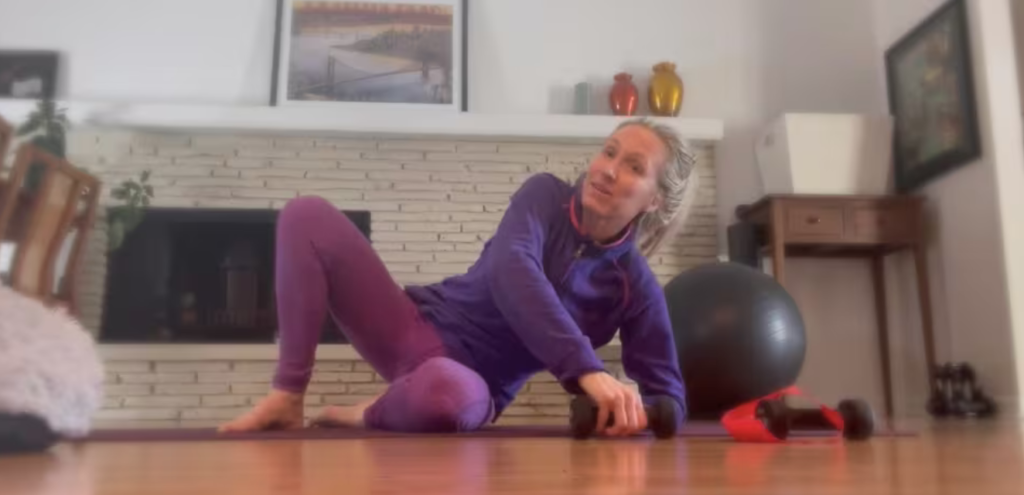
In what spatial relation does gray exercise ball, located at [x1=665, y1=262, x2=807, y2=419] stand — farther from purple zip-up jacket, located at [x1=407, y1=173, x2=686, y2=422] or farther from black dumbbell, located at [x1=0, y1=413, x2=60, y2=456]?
black dumbbell, located at [x1=0, y1=413, x2=60, y2=456]

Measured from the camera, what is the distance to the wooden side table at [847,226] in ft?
10.4

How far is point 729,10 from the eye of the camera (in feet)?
12.7

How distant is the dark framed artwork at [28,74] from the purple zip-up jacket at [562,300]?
2683mm

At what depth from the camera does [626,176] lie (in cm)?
148

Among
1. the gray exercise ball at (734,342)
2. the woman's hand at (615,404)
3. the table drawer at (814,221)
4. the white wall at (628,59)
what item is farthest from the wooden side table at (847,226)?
the woman's hand at (615,404)

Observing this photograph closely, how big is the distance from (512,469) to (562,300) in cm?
78

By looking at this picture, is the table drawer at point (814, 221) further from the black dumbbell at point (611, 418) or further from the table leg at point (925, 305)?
the black dumbbell at point (611, 418)

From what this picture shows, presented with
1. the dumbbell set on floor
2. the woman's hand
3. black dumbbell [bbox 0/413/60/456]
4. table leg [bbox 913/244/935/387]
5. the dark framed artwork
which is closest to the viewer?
black dumbbell [bbox 0/413/60/456]

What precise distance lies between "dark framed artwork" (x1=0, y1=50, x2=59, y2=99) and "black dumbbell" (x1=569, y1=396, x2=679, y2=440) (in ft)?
10.2

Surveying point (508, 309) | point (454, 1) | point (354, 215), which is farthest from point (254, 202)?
point (508, 309)

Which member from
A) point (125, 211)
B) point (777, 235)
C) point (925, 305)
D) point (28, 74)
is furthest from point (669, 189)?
point (28, 74)

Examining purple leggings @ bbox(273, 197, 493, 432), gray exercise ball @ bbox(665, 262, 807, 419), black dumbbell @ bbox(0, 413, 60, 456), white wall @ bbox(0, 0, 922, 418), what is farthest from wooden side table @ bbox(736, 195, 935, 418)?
black dumbbell @ bbox(0, 413, 60, 456)

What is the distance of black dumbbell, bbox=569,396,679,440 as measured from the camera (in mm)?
1244

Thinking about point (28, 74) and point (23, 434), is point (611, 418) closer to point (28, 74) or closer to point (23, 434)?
point (23, 434)
